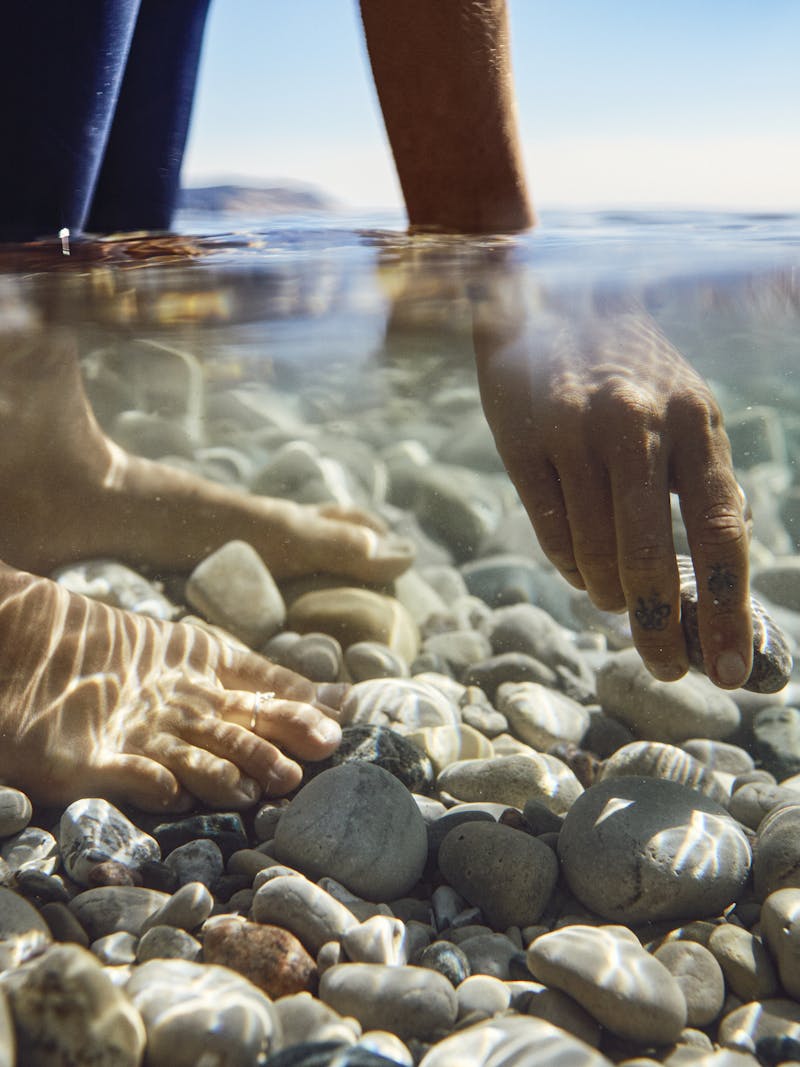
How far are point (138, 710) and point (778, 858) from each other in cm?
189

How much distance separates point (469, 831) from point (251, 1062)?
860 mm

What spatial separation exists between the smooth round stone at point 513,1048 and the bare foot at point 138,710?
1.13 metres

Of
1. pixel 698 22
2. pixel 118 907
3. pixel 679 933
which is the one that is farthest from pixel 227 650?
pixel 698 22

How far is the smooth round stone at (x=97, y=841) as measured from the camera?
1.99m

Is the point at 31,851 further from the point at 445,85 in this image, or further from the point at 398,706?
the point at 445,85

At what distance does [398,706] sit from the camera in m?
2.88

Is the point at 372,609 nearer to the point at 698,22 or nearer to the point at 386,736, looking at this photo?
the point at 386,736

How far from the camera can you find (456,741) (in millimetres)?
2742

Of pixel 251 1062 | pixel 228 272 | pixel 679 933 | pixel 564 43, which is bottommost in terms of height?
pixel 679 933

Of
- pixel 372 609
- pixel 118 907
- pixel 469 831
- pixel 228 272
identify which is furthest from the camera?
pixel 228 272

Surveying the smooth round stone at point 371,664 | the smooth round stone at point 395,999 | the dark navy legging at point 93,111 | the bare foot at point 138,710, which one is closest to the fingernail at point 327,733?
the bare foot at point 138,710

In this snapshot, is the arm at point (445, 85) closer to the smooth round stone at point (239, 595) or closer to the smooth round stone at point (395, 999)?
the smooth round stone at point (239, 595)

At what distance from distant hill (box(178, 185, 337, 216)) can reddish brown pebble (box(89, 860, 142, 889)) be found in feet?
12.7

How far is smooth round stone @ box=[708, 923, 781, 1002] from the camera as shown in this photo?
1.69 m
